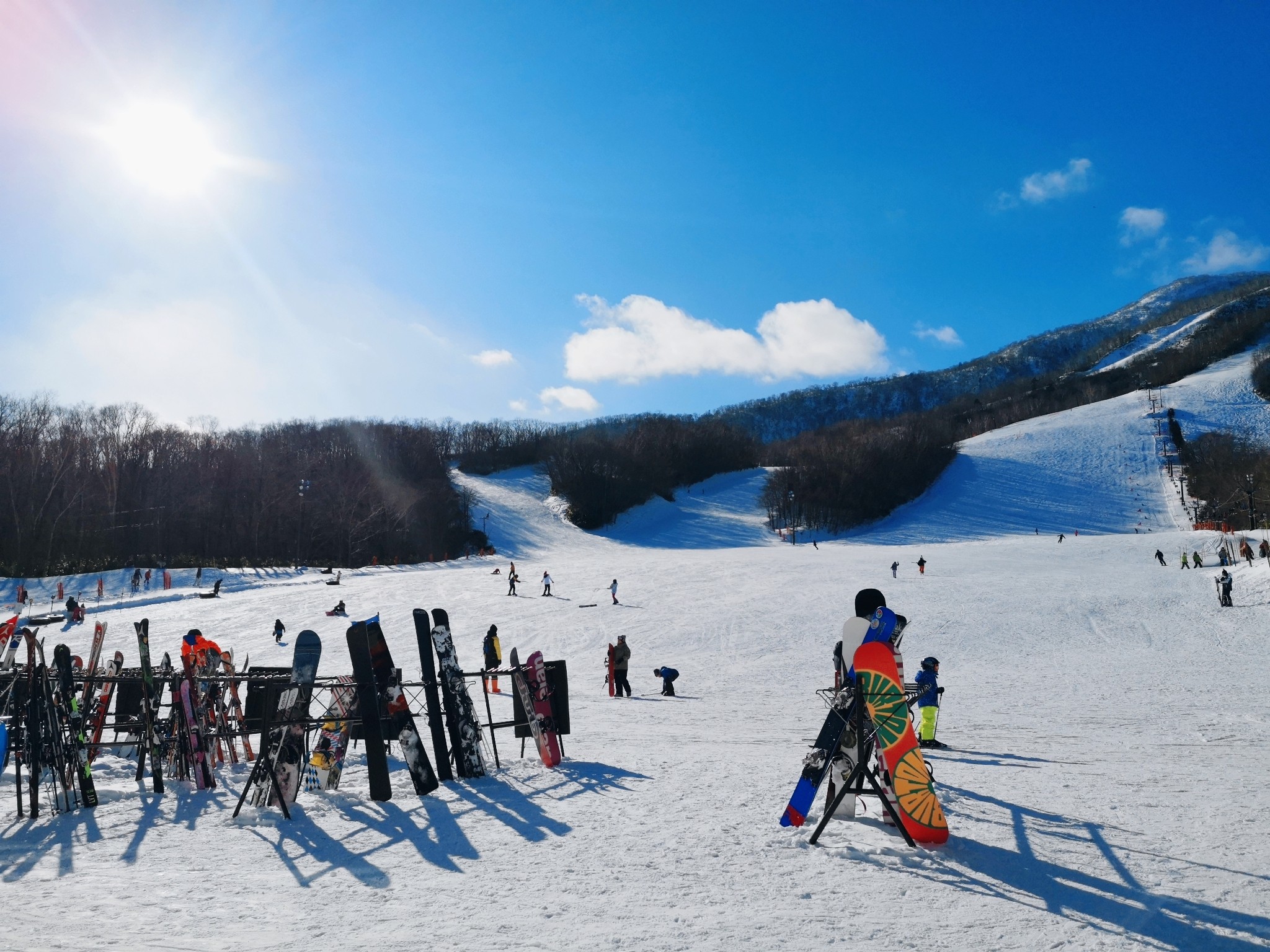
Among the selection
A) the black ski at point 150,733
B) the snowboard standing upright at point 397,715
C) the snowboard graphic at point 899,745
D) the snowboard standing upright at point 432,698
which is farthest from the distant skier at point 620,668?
the snowboard graphic at point 899,745

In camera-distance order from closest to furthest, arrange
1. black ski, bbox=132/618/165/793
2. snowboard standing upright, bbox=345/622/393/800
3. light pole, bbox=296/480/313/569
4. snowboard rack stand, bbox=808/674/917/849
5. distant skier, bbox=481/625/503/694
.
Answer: snowboard rack stand, bbox=808/674/917/849 → snowboard standing upright, bbox=345/622/393/800 → black ski, bbox=132/618/165/793 → distant skier, bbox=481/625/503/694 → light pole, bbox=296/480/313/569

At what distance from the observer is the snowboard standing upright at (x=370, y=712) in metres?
8.45

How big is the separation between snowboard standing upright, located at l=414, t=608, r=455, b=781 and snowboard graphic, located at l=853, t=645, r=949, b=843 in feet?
17.6

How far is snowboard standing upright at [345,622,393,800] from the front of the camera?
8.45 metres

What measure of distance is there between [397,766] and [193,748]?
7.98ft

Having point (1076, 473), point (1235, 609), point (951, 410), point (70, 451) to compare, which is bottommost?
point (1235, 609)

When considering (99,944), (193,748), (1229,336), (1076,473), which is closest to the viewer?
(99,944)

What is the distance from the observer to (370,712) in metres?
8.57

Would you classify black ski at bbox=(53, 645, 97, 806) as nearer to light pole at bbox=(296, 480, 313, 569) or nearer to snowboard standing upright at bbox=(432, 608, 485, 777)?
snowboard standing upright at bbox=(432, 608, 485, 777)

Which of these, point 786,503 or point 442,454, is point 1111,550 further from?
point 442,454

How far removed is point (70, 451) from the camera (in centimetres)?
6122

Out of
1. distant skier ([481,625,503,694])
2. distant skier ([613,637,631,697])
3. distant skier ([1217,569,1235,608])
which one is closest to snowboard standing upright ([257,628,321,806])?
distant skier ([613,637,631,697])

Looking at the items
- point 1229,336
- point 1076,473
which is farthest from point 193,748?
point 1229,336

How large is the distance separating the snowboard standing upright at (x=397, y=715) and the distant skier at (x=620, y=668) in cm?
713
